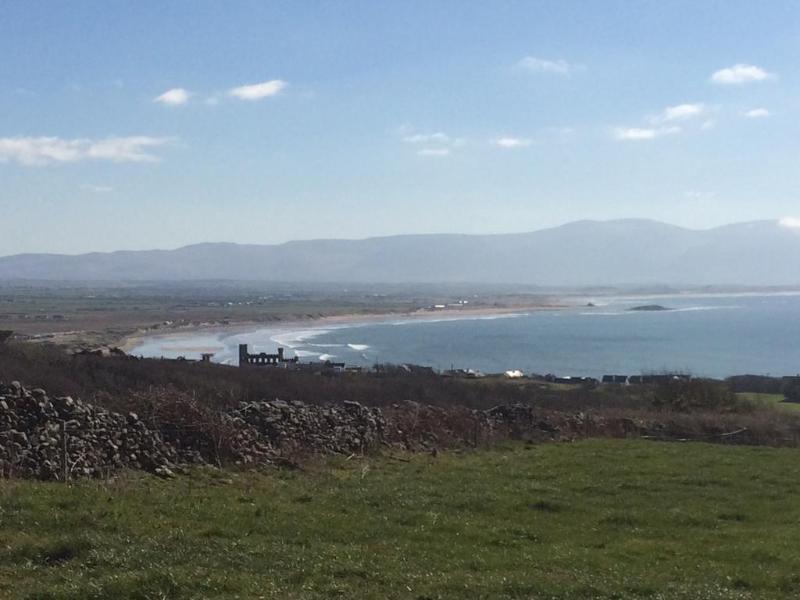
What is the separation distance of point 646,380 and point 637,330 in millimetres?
95846

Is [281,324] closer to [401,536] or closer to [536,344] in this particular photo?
[536,344]

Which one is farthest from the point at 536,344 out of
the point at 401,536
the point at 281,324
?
the point at 401,536

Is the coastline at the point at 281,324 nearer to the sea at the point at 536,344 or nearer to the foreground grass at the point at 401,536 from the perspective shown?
the sea at the point at 536,344

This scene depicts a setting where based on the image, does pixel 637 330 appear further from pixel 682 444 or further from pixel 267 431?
pixel 267 431

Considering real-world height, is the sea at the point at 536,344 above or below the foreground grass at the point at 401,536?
below

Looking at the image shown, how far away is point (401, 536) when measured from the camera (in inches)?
435

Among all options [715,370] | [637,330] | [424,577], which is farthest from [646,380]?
[637,330]

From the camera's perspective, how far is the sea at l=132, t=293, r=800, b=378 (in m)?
90.1

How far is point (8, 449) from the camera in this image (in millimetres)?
14250

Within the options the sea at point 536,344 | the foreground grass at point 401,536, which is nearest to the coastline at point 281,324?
the sea at point 536,344

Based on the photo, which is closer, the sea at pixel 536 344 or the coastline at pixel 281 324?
the sea at pixel 536 344

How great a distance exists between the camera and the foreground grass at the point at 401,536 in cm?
839

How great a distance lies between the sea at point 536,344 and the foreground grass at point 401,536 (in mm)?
55300

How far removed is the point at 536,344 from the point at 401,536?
359ft
